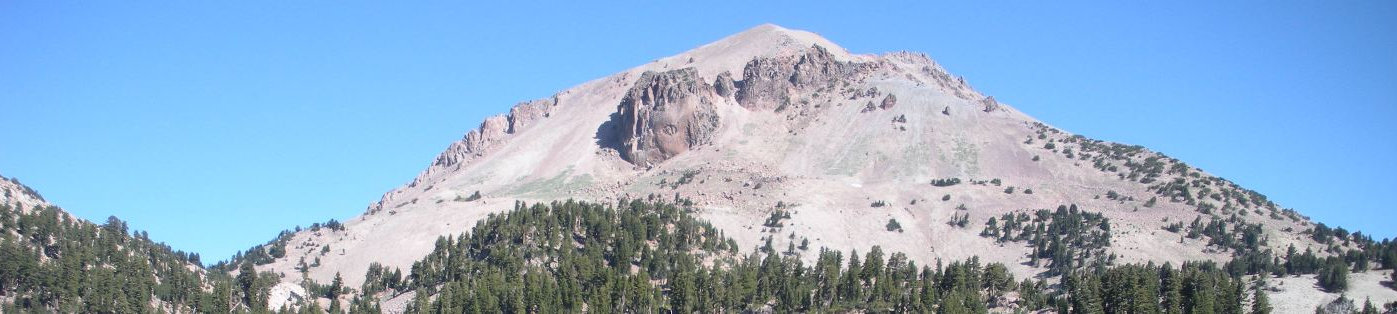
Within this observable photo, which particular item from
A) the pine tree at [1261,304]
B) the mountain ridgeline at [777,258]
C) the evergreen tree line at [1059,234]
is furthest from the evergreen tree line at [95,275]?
the pine tree at [1261,304]

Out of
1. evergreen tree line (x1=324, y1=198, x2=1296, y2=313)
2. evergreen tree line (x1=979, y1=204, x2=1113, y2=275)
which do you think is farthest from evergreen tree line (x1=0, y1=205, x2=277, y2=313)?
evergreen tree line (x1=979, y1=204, x2=1113, y2=275)

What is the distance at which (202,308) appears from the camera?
12519 centimetres

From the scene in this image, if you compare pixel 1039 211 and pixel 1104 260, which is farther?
pixel 1039 211

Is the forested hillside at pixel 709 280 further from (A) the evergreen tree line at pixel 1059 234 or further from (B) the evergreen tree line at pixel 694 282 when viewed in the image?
(A) the evergreen tree line at pixel 1059 234

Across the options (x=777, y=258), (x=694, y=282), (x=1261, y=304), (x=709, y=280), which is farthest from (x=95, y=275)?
(x=1261, y=304)

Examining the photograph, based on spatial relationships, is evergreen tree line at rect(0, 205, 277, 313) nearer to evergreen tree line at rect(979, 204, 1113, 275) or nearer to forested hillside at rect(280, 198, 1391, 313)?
forested hillside at rect(280, 198, 1391, 313)

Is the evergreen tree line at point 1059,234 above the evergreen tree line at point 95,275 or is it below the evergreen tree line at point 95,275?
above

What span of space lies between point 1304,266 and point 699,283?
6714 cm

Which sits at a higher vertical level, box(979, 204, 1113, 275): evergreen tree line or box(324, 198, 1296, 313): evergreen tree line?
box(979, 204, 1113, 275): evergreen tree line

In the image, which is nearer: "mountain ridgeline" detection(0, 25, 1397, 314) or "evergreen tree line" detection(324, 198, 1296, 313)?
"evergreen tree line" detection(324, 198, 1296, 313)

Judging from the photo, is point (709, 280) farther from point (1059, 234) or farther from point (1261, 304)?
point (1059, 234)

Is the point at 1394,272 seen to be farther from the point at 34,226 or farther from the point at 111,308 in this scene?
the point at 34,226

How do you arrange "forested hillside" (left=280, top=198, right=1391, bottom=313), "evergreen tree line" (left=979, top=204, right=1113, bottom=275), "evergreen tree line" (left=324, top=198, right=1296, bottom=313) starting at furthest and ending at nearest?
"evergreen tree line" (left=979, top=204, right=1113, bottom=275) < "forested hillside" (left=280, top=198, right=1391, bottom=313) < "evergreen tree line" (left=324, top=198, right=1296, bottom=313)

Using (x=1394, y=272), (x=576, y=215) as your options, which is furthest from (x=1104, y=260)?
(x=576, y=215)
